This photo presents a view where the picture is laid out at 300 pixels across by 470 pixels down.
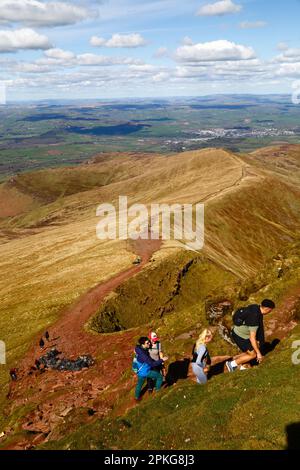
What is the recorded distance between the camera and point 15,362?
55000mm

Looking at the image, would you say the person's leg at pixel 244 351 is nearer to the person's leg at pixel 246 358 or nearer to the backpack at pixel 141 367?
the person's leg at pixel 246 358

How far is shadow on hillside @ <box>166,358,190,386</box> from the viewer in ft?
106

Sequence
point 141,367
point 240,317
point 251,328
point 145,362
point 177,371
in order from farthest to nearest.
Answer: point 177,371 → point 141,367 → point 145,362 → point 240,317 → point 251,328

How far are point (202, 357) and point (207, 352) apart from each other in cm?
51

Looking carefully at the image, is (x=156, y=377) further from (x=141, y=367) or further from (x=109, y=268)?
(x=109, y=268)

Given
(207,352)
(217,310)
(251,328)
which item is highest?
(251,328)

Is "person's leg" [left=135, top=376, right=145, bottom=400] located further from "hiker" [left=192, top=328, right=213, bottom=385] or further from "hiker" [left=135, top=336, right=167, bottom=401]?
"hiker" [left=192, top=328, right=213, bottom=385]

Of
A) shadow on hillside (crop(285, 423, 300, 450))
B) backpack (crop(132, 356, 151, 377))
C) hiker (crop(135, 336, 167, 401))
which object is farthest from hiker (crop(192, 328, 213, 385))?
shadow on hillside (crop(285, 423, 300, 450))

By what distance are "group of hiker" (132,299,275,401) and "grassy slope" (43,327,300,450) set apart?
2.98 feet

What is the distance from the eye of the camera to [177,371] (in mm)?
33844

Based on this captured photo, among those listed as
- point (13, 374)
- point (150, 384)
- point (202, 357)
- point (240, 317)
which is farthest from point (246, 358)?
point (13, 374)

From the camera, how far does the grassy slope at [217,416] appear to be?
Answer: 20.1 m

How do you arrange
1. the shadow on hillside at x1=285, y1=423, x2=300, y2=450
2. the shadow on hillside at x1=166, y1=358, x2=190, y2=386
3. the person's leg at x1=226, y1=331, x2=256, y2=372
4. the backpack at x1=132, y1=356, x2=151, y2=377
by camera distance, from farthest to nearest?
1. the shadow on hillside at x1=166, y1=358, x2=190, y2=386
2. the backpack at x1=132, y1=356, x2=151, y2=377
3. the person's leg at x1=226, y1=331, x2=256, y2=372
4. the shadow on hillside at x1=285, y1=423, x2=300, y2=450

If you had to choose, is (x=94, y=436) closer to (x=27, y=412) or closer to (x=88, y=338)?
(x=27, y=412)
